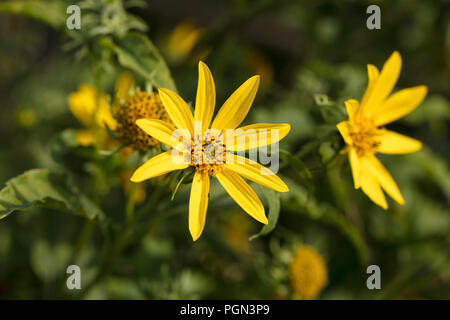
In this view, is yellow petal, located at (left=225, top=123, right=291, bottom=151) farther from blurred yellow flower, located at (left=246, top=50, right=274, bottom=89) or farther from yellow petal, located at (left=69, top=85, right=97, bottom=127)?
blurred yellow flower, located at (left=246, top=50, right=274, bottom=89)

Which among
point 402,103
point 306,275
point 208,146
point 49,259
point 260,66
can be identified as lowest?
point 306,275

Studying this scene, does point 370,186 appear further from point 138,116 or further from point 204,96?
point 138,116


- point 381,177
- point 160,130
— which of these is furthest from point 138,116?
point 381,177

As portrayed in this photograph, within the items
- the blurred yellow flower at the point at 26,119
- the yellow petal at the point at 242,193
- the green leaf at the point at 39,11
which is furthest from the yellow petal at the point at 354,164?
the blurred yellow flower at the point at 26,119

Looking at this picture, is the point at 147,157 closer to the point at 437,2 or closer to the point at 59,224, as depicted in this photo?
the point at 59,224

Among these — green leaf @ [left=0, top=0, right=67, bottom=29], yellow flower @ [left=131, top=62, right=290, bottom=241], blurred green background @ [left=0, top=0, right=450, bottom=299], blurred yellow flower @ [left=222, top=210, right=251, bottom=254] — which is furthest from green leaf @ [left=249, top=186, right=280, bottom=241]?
blurred yellow flower @ [left=222, top=210, right=251, bottom=254]

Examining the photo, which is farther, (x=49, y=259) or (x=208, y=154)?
(x=49, y=259)
